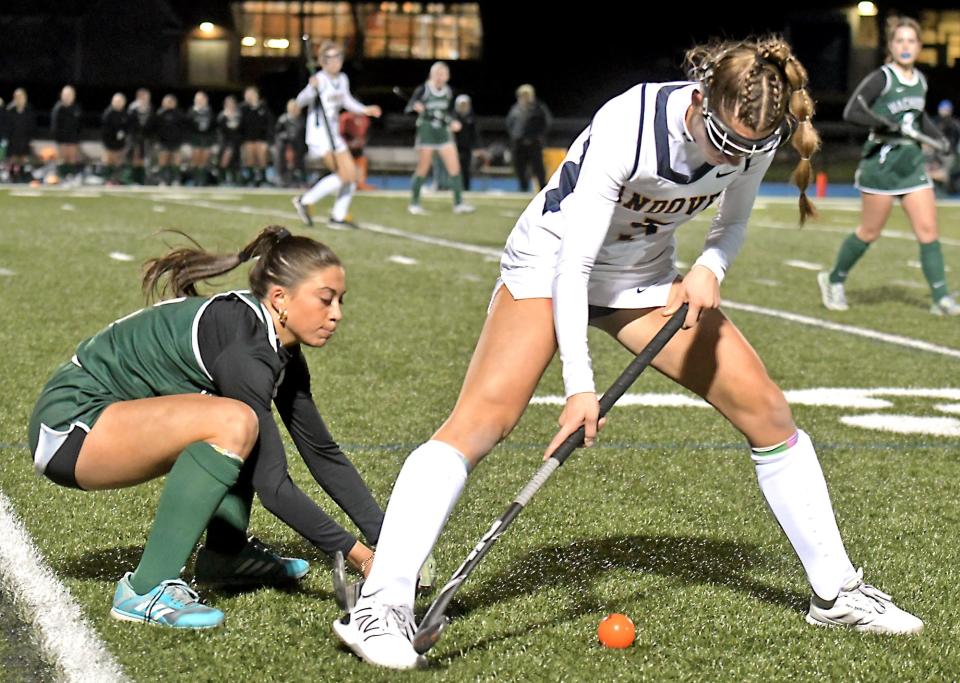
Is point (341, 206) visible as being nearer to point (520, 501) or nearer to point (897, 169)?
point (897, 169)

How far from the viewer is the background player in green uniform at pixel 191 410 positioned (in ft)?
11.3

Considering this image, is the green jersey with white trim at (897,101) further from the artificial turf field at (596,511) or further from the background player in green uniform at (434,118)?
the background player in green uniform at (434,118)

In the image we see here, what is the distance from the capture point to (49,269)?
36.4 feet

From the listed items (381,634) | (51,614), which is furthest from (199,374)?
(381,634)

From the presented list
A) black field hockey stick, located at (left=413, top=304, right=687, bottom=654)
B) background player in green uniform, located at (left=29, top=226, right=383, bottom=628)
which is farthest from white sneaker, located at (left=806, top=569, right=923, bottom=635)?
background player in green uniform, located at (left=29, top=226, right=383, bottom=628)

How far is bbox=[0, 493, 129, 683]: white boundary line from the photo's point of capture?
10.6 ft

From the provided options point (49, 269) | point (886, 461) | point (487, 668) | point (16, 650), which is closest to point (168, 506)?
point (16, 650)

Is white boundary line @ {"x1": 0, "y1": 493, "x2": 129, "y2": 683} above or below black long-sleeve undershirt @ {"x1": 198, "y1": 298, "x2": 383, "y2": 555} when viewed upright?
below

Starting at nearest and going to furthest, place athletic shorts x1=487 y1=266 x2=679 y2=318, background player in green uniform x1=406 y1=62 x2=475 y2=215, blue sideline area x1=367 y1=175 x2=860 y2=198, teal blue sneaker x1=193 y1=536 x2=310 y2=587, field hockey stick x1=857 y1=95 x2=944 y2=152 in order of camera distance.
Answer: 1. athletic shorts x1=487 y1=266 x2=679 y2=318
2. teal blue sneaker x1=193 y1=536 x2=310 y2=587
3. field hockey stick x1=857 y1=95 x2=944 y2=152
4. background player in green uniform x1=406 y1=62 x2=475 y2=215
5. blue sideline area x1=367 y1=175 x2=860 y2=198

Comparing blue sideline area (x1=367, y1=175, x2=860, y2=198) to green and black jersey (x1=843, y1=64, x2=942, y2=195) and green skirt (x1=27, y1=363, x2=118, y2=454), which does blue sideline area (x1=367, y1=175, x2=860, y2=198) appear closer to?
green and black jersey (x1=843, y1=64, x2=942, y2=195)

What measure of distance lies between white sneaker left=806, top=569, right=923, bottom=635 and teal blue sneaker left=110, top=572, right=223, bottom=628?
4.67ft

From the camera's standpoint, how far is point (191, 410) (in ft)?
11.4

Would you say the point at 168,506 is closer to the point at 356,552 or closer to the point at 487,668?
the point at 356,552

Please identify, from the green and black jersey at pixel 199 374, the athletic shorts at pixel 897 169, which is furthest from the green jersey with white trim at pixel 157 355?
the athletic shorts at pixel 897 169
